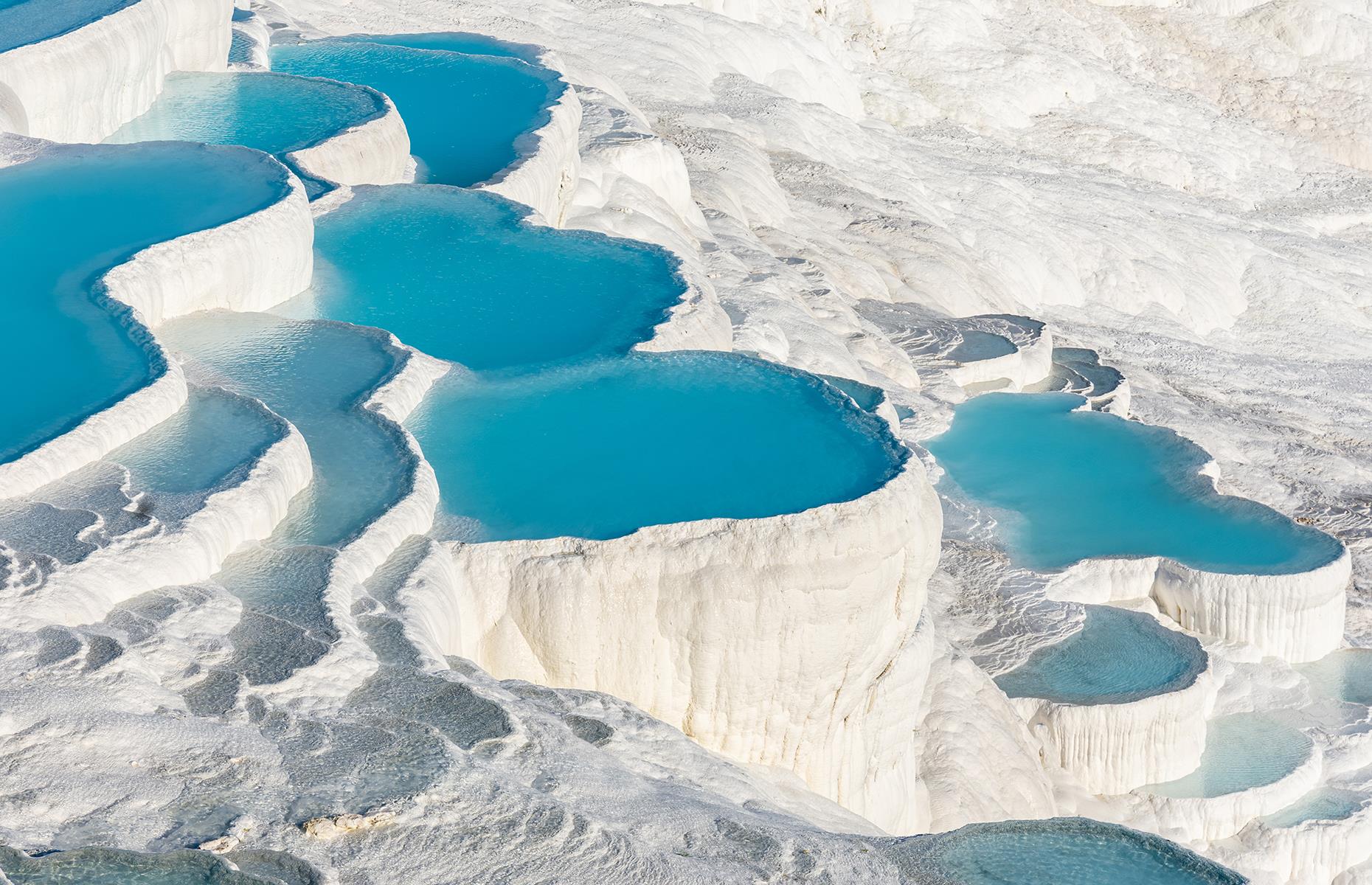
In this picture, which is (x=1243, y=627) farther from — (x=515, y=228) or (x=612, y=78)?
(x=612, y=78)

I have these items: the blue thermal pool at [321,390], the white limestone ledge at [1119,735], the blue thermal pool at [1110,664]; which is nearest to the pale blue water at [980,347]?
the blue thermal pool at [1110,664]

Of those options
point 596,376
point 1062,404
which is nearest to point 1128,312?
point 1062,404

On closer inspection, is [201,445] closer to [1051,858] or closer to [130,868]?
[130,868]

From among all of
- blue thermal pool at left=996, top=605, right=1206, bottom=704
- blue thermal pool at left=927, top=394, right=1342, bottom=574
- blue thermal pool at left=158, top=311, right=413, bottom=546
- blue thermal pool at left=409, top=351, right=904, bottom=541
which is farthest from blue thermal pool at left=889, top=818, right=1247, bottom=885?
blue thermal pool at left=927, top=394, right=1342, bottom=574

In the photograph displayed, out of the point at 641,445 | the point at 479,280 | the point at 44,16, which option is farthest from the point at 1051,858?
the point at 44,16

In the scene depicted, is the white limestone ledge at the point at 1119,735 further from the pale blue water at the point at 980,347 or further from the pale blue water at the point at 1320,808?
the pale blue water at the point at 980,347

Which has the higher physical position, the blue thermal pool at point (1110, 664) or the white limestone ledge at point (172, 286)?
the white limestone ledge at point (172, 286)
